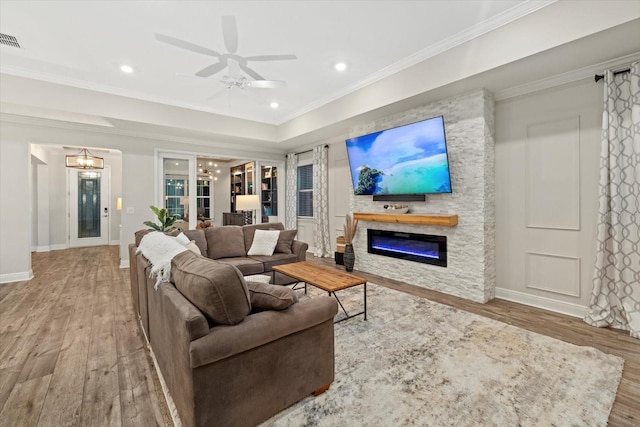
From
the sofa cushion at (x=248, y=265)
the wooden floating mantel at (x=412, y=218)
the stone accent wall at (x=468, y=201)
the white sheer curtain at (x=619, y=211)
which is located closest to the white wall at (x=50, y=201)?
the sofa cushion at (x=248, y=265)

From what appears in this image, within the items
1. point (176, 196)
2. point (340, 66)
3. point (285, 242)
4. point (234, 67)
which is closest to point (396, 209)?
point (285, 242)

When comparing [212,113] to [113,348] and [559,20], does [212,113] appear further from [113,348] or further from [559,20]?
[559,20]

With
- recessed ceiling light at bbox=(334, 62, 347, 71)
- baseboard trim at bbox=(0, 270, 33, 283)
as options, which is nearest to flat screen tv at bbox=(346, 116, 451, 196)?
recessed ceiling light at bbox=(334, 62, 347, 71)

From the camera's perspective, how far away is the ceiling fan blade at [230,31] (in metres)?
2.43

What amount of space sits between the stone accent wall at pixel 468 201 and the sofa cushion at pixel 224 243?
9.36 ft

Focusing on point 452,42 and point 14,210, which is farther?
point 14,210

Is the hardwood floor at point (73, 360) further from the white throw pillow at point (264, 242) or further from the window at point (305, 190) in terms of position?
the window at point (305, 190)

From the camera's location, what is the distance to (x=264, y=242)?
14.6 ft

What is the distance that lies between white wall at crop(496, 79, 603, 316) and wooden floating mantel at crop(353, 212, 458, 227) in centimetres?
68

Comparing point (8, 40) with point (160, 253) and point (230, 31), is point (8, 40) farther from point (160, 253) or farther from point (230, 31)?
point (160, 253)

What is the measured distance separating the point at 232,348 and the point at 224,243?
3.13 metres

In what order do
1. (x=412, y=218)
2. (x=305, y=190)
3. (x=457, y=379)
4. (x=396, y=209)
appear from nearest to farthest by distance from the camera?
(x=457, y=379) → (x=412, y=218) → (x=396, y=209) → (x=305, y=190)

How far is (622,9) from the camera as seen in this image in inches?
89.3

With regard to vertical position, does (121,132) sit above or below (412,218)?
above
